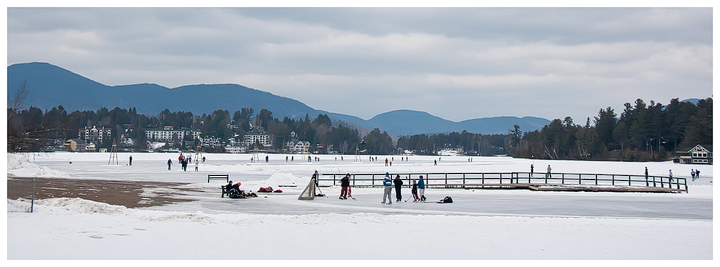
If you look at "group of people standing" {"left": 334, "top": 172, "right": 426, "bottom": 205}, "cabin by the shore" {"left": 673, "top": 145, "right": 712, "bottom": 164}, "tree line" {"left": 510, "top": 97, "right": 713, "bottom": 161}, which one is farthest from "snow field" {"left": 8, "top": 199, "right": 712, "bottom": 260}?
"tree line" {"left": 510, "top": 97, "right": 713, "bottom": 161}

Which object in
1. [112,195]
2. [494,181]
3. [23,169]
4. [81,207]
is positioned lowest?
[112,195]

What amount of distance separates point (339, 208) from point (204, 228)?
6.80 meters

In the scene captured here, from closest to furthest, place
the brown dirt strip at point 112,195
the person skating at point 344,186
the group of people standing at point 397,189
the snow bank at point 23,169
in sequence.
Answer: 1. the brown dirt strip at point 112,195
2. the group of people standing at point 397,189
3. the person skating at point 344,186
4. the snow bank at point 23,169

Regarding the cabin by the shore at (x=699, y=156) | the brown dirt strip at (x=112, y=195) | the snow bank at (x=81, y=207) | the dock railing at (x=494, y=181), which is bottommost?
the brown dirt strip at (x=112, y=195)

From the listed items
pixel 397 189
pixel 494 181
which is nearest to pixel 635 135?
pixel 494 181

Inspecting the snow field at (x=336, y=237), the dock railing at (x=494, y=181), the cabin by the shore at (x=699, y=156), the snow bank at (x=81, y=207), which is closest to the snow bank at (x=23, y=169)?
the dock railing at (x=494, y=181)

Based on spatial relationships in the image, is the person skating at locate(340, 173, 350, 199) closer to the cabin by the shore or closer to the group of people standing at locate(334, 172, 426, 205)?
the group of people standing at locate(334, 172, 426, 205)

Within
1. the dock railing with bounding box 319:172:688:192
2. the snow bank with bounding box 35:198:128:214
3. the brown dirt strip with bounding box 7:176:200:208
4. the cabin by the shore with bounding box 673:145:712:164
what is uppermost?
the cabin by the shore with bounding box 673:145:712:164

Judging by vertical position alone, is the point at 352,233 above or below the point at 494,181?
below

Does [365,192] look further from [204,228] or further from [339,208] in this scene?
[204,228]

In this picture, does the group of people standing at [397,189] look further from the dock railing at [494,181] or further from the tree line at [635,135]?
the tree line at [635,135]

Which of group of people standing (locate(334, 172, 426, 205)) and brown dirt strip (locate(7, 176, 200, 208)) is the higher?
group of people standing (locate(334, 172, 426, 205))

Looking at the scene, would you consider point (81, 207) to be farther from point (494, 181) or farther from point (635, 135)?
point (635, 135)

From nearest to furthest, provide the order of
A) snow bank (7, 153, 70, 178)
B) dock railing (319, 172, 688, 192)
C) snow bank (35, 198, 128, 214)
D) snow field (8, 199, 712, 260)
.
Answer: snow field (8, 199, 712, 260) → snow bank (35, 198, 128, 214) → dock railing (319, 172, 688, 192) → snow bank (7, 153, 70, 178)
